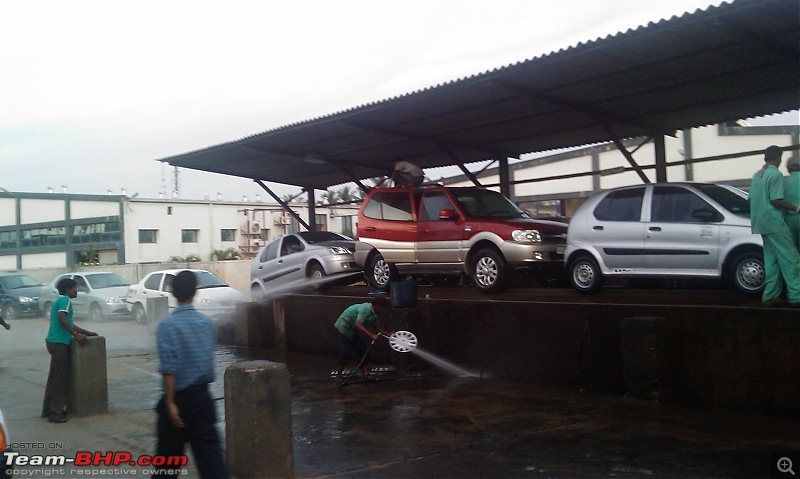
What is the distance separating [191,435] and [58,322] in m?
4.63

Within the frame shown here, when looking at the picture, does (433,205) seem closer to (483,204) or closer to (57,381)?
(483,204)

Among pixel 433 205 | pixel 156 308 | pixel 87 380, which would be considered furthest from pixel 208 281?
pixel 87 380

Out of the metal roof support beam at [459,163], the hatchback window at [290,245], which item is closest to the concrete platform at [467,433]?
the hatchback window at [290,245]

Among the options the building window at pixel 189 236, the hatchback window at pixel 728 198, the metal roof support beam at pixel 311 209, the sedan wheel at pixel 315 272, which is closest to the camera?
the hatchback window at pixel 728 198

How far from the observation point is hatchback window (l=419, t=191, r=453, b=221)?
459 inches

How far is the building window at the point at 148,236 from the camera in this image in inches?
1618

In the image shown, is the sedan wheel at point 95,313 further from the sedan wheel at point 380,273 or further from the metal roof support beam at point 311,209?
the sedan wheel at point 380,273

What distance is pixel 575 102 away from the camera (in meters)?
11.8

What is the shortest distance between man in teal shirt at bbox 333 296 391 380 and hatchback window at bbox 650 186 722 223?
12.8 ft

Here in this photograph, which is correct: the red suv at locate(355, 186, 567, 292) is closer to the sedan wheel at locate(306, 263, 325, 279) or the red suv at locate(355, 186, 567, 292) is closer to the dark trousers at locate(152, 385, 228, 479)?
the sedan wheel at locate(306, 263, 325, 279)

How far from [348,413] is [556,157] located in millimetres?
12507

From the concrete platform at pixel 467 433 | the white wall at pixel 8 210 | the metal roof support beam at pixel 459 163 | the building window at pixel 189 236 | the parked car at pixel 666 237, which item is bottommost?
the concrete platform at pixel 467 433

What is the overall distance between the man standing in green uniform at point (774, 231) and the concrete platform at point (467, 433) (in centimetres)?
133

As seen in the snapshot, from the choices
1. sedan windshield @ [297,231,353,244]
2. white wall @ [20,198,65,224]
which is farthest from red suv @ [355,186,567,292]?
white wall @ [20,198,65,224]
